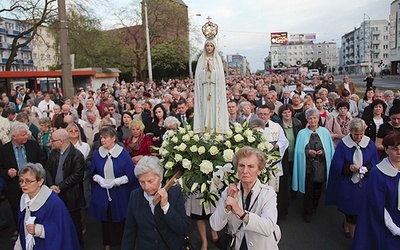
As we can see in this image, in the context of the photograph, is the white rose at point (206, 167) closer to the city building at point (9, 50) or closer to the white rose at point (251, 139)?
the white rose at point (251, 139)

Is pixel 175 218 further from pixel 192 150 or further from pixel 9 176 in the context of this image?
pixel 9 176

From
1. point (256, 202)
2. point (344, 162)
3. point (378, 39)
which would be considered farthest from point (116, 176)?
point (378, 39)

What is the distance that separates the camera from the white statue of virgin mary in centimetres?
552

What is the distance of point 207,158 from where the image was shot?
189 inches

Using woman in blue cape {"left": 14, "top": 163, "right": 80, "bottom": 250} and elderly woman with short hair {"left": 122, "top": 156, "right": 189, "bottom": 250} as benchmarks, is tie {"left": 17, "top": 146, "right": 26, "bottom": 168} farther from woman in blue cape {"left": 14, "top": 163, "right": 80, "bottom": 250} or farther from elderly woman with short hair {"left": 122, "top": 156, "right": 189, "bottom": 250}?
elderly woman with short hair {"left": 122, "top": 156, "right": 189, "bottom": 250}

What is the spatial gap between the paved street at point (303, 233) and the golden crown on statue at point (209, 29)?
3116mm

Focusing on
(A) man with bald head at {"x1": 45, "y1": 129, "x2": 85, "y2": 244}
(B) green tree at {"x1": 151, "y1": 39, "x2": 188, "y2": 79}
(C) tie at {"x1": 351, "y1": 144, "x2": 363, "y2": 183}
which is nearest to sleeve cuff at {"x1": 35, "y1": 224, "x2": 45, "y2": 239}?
(A) man with bald head at {"x1": 45, "y1": 129, "x2": 85, "y2": 244}

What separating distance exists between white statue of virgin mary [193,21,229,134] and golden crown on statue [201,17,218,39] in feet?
0.25

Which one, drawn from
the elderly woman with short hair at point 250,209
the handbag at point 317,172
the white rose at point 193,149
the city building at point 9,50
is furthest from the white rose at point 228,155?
the city building at point 9,50

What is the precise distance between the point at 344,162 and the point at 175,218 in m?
3.16

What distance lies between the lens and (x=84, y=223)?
655 cm

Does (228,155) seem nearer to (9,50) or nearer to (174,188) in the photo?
(174,188)

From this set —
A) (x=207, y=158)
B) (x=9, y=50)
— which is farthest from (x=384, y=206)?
(x=9, y=50)

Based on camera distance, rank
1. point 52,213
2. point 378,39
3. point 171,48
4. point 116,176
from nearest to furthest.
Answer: point 52,213 < point 116,176 < point 171,48 < point 378,39
